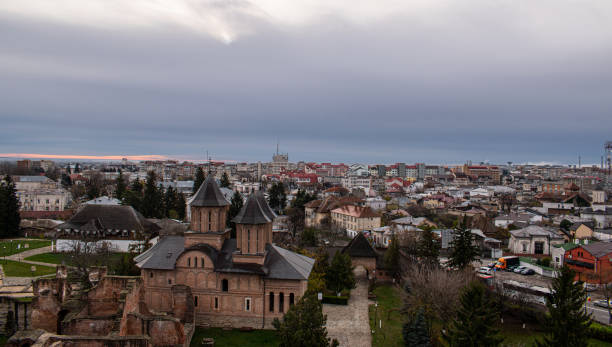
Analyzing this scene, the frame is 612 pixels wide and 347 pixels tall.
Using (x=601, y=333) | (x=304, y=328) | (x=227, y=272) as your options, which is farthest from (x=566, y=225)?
(x=304, y=328)

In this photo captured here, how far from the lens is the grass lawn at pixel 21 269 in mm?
35188

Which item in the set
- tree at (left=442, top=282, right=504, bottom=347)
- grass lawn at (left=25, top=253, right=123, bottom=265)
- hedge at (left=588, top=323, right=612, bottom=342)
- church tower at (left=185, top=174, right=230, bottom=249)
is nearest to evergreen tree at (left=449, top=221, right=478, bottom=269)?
hedge at (left=588, top=323, right=612, bottom=342)

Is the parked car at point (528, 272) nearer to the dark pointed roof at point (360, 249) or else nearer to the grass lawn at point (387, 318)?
the grass lawn at point (387, 318)

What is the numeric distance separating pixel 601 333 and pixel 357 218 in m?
39.4

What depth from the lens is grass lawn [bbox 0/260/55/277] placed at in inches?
1385

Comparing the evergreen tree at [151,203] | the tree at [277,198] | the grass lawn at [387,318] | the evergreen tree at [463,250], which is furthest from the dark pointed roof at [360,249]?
the tree at [277,198]

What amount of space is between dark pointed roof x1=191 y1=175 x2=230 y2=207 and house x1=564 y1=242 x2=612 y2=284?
30.1 metres

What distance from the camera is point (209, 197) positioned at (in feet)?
93.4

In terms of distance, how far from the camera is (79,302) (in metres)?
24.1

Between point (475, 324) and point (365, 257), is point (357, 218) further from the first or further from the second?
point (475, 324)

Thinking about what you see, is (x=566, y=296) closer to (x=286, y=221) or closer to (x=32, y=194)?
(x=286, y=221)

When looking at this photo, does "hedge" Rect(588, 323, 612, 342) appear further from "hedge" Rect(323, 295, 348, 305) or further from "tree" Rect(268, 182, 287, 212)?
"tree" Rect(268, 182, 287, 212)

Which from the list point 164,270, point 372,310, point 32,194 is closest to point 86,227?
point 164,270

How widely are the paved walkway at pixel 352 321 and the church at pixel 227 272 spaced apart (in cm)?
322
